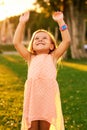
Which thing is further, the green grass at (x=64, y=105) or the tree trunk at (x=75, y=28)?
the tree trunk at (x=75, y=28)

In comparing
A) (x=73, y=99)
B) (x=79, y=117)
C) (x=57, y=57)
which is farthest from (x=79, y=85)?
(x=57, y=57)

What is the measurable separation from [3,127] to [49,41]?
3203 mm

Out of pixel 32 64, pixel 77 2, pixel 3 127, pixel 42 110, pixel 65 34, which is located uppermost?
pixel 77 2

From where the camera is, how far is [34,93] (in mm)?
6211

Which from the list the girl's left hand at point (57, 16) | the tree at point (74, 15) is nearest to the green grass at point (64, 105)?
the girl's left hand at point (57, 16)

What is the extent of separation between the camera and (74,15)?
44656 mm

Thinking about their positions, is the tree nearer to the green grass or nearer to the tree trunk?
the tree trunk

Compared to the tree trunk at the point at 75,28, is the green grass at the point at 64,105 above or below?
below

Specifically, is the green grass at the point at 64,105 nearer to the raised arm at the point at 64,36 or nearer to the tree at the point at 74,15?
the raised arm at the point at 64,36

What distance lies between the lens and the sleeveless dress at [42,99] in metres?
A: 6.20

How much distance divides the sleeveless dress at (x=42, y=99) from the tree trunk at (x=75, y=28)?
3834 cm

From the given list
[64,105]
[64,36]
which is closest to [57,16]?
[64,36]

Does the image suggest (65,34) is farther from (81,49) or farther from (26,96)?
(81,49)

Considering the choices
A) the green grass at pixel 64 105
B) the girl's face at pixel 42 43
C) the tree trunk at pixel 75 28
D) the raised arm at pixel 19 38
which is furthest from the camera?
the tree trunk at pixel 75 28
